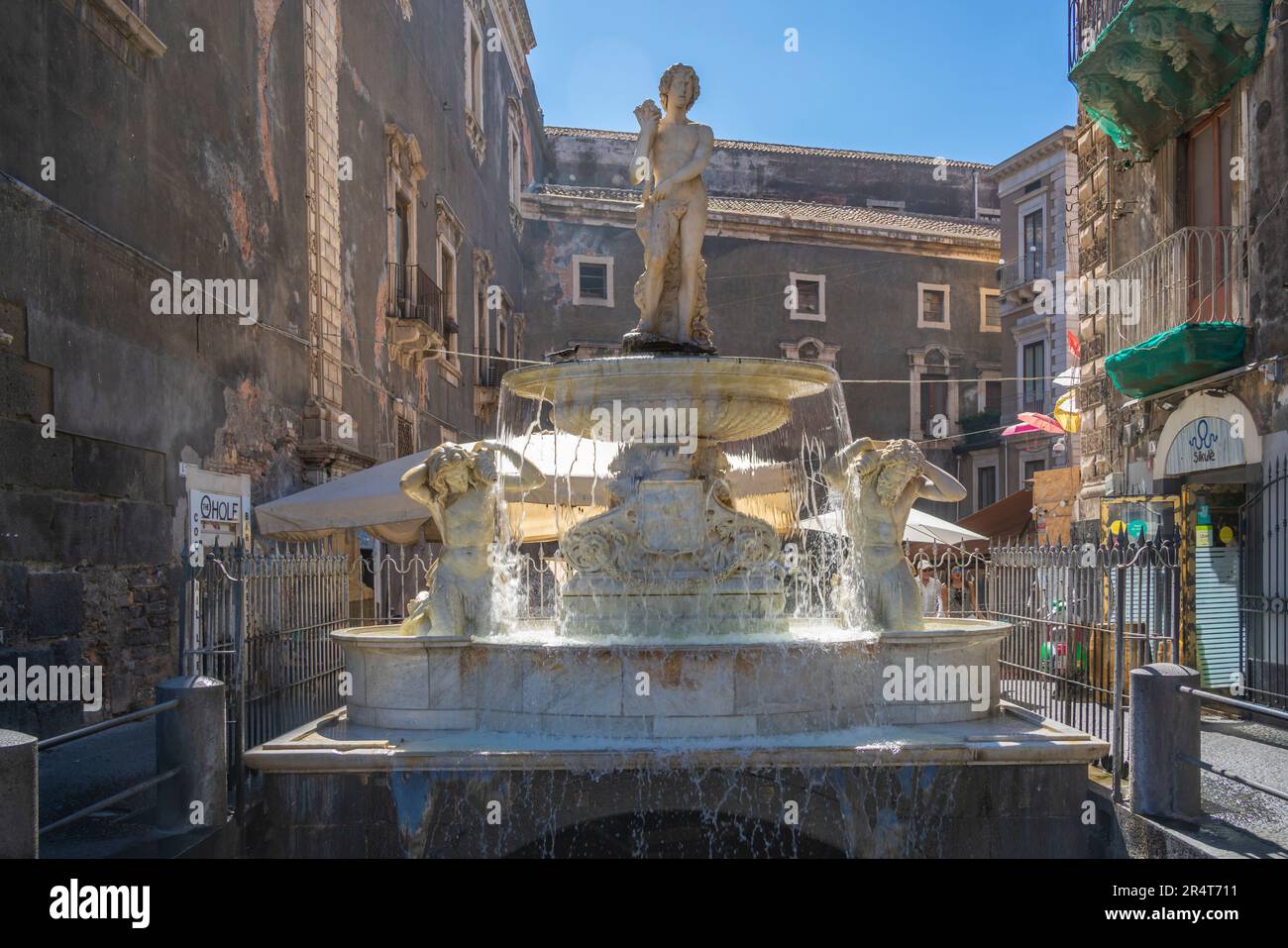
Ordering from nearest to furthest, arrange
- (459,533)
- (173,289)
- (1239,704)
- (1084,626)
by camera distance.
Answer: (1239,704), (459,533), (1084,626), (173,289)

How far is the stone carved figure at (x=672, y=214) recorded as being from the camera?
26.8 ft

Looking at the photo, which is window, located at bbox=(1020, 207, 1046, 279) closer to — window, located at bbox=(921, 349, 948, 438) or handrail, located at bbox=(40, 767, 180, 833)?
window, located at bbox=(921, 349, 948, 438)

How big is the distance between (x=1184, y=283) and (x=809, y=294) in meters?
24.7

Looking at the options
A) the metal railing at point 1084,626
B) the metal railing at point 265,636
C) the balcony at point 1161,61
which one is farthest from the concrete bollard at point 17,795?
the balcony at point 1161,61

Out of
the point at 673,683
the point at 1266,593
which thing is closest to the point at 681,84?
the point at 673,683

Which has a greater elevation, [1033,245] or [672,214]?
[1033,245]

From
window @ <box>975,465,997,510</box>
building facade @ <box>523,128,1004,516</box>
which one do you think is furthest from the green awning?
building facade @ <box>523,128,1004,516</box>

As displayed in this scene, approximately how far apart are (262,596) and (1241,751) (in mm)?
6453

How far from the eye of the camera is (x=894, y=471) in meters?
7.08

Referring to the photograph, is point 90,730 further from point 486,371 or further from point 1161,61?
point 486,371

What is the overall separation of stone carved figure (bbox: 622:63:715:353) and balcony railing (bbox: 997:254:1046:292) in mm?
22974

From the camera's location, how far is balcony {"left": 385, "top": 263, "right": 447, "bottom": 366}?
18.3m

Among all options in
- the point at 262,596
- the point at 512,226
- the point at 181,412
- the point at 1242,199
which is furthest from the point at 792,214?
the point at 262,596

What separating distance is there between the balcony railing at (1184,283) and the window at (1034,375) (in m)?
16.5
